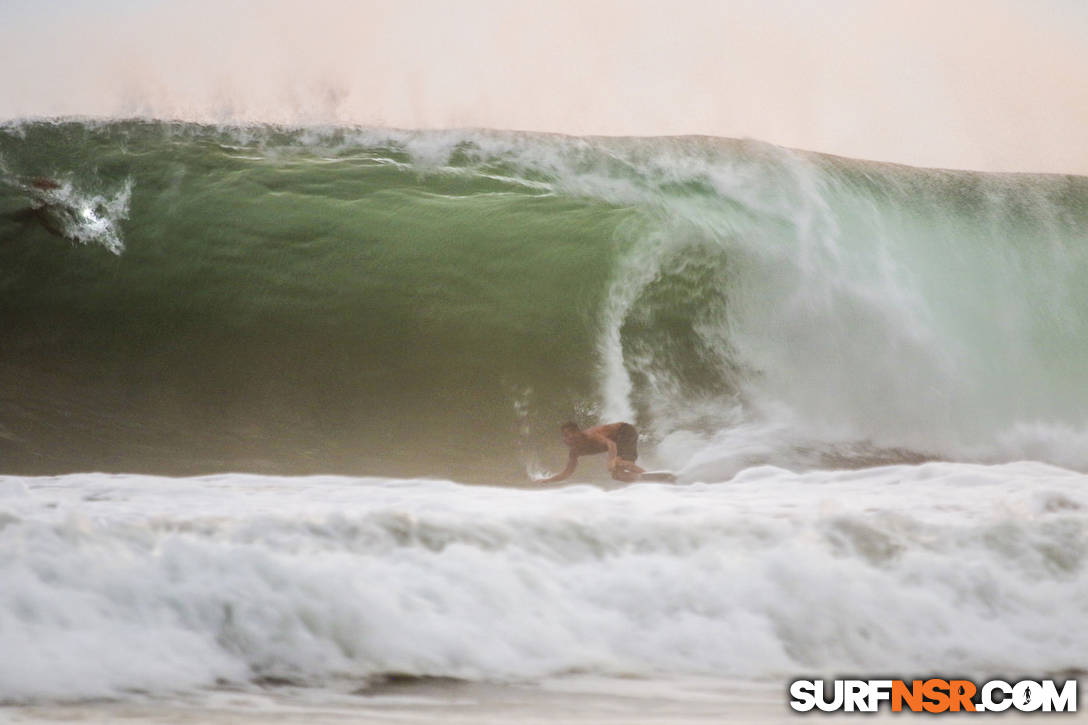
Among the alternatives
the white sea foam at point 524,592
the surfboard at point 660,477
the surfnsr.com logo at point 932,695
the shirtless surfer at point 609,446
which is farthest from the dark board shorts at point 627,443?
the surfnsr.com logo at point 932,695

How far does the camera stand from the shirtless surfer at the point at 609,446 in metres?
3.79

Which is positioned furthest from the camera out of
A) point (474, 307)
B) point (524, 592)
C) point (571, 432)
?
point (474, 307)

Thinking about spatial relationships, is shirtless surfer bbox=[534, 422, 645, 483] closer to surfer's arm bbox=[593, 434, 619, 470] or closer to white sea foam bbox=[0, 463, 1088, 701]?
surfer's arm bbox=[593, 434, 619, 470]

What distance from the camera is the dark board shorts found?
3.89 meters

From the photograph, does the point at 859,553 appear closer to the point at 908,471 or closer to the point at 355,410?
the point at 908,471

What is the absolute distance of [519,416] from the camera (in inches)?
167

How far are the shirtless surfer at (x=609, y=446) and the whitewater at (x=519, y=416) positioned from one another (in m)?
0.07

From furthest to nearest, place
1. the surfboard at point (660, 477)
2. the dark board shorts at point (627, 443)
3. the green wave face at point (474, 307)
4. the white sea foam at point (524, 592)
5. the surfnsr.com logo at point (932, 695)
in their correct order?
the green wave face at point (474, 307)
the dark board shorts at point (627, 443)
the surfboard at point (660, 477)
the white sea foam at point (524, 592)
the surfnsr.com logo at point (932, 695)

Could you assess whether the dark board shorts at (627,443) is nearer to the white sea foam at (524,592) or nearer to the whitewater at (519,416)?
the whitewater at (519,416)

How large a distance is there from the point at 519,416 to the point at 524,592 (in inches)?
74.7

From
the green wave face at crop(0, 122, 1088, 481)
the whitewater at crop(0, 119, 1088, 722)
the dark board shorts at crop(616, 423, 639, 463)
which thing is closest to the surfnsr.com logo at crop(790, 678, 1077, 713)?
the whitewater at crop(0, 119, 1088, 722)

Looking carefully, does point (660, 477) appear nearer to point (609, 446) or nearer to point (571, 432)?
point (609, 446)

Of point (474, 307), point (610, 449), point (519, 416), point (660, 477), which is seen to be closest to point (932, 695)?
point (660, 477)

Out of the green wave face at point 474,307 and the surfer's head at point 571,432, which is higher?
the green wave face at point 474,307
